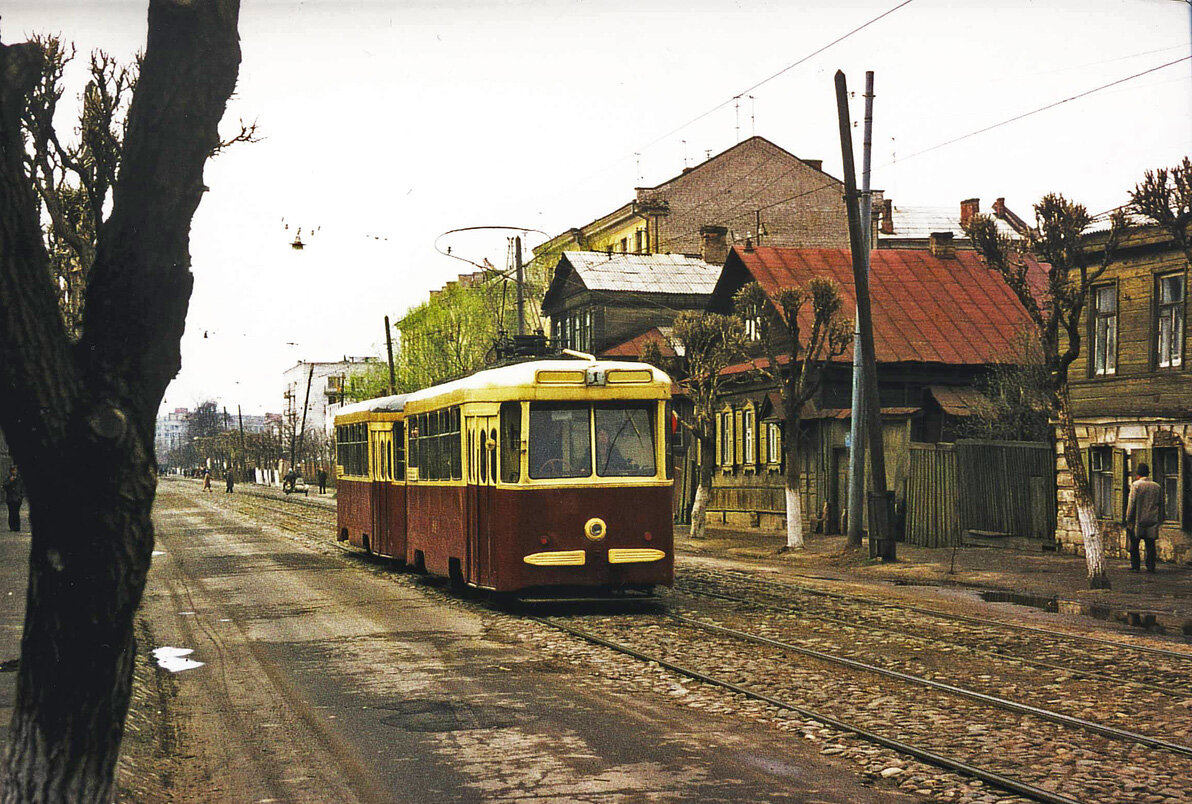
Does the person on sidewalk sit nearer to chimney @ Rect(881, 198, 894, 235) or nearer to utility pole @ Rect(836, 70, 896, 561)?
utility pole @ Rect(836, 70, 896, 561)

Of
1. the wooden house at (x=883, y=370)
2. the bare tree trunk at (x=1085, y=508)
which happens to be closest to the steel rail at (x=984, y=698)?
the bare tree trunk at (x=1085, y=508)

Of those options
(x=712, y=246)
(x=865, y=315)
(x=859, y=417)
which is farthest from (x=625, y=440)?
(x=712, y=246)

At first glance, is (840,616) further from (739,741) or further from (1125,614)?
(739,741)

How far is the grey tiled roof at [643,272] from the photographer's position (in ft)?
194

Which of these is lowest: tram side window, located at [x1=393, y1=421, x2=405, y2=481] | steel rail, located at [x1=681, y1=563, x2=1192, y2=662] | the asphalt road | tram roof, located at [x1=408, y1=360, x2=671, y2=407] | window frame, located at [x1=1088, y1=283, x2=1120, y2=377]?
steel rail, located at [x1=681, y1=563, x2=1192, y2=662]

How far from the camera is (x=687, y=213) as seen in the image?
7031 centimetres

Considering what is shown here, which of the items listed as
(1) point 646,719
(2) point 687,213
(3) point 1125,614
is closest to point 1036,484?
(3) point 1125,614

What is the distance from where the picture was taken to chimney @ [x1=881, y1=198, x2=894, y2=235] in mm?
73581

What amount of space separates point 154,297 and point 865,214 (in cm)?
2299

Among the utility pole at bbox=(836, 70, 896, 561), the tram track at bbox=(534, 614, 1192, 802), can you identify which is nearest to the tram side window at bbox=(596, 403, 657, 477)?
the tram track at bbox=(534, 614, 1192, 802)

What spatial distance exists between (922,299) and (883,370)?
448 cm

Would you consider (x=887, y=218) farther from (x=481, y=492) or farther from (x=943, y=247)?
(x=481, y=492)

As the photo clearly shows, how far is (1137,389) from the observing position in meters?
27.2

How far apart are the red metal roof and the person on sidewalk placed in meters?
16.7
